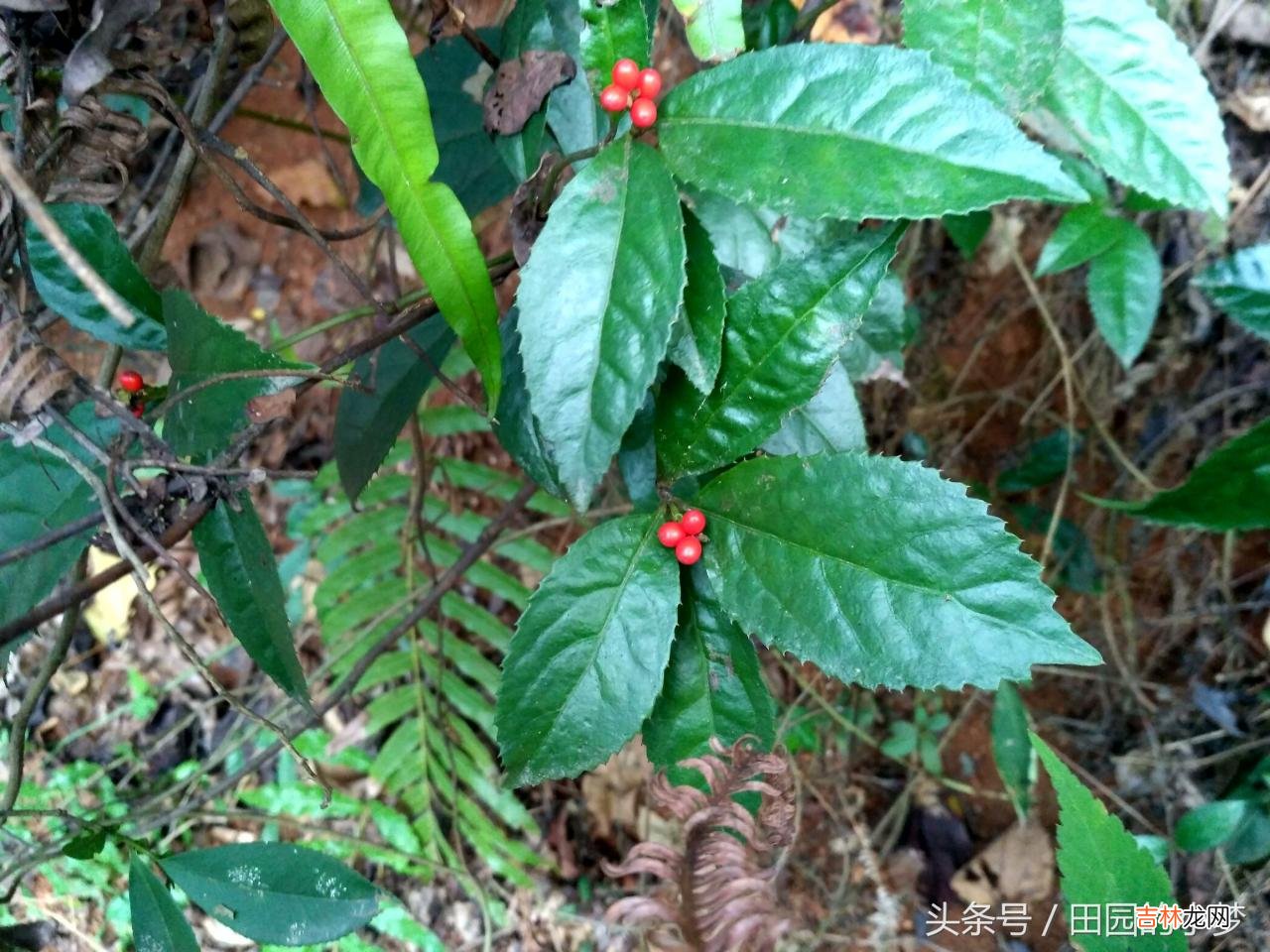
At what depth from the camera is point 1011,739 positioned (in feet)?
4.54

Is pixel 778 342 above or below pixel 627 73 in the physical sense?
below

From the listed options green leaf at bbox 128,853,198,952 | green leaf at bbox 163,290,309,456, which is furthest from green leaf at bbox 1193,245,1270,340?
green leaf at bbox 128,853,198,952

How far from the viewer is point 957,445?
1.80 metres

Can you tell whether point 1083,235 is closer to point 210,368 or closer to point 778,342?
point 778,342

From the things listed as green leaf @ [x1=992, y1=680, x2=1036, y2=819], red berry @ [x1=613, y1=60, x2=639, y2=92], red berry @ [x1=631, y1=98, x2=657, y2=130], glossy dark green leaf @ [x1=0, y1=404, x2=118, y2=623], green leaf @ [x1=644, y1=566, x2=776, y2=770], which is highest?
red berry @ [x1=613, y1=60, x2=639, y2=92]

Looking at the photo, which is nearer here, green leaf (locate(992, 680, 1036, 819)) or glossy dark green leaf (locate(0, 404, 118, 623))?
glossy dark green leaf (locate(0, 404, 118, 623))

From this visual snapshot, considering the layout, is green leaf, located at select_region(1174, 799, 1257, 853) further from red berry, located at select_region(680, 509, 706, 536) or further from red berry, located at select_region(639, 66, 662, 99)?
red berry, located at select_region(639, 66, 662, 99)

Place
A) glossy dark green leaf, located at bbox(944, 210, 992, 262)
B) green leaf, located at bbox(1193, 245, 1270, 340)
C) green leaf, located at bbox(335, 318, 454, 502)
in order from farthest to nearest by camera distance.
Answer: glossy dark green leaf, located at bbox(944, 210, 992, 262), green leaf, located at bbox(1193, 245, 1270, 340), green leaf, located at bbox(335, 318, 454, 502)

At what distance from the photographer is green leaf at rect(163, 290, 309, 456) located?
624 millimetres

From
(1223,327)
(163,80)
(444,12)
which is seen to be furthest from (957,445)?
(163,80)

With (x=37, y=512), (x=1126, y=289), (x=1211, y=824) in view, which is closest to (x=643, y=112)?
(x=37, y=512)

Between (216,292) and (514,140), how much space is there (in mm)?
1424

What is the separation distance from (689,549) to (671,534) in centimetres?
2

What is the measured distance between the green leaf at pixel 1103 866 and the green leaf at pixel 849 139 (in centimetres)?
55
